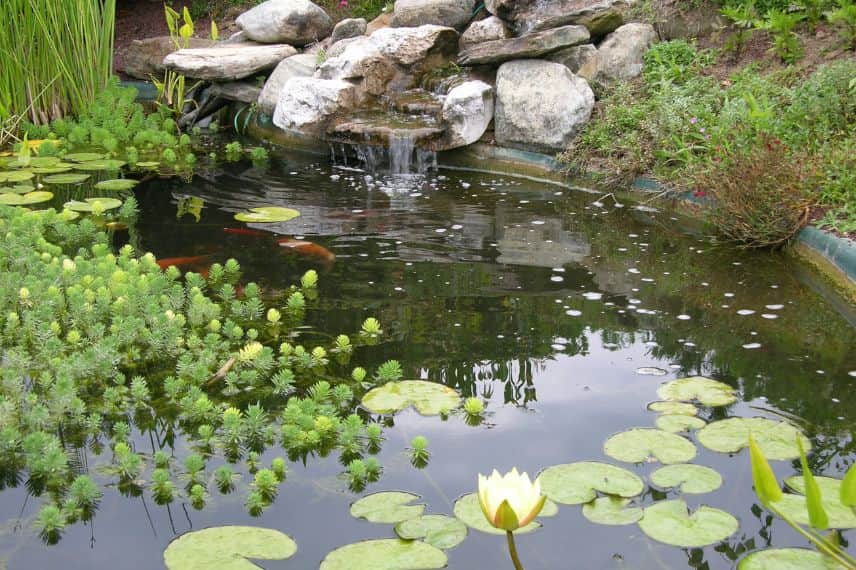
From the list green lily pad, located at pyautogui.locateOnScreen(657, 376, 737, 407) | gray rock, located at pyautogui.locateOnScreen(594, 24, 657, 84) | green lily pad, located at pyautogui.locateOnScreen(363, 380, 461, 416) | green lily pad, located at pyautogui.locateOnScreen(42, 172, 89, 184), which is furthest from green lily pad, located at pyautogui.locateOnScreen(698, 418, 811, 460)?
green lily pad, located at pyautogui.locateOnScreen(42, 172, 89, 184)

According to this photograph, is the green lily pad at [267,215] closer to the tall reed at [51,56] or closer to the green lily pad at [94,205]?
the green lily pad at [94,205]

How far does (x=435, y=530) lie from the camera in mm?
2902

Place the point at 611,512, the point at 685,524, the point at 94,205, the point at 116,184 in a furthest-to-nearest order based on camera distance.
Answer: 1. the point at 116,184
2. the point at 94,205
3. the point at 611,512
4. the point at 685,524

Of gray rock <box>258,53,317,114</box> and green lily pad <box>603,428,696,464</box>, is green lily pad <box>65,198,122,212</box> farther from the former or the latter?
green lily pad <box>603,428,696,464</box>

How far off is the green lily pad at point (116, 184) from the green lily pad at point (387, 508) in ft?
16.9

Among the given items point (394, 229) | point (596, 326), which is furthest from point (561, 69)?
point (596, 326)

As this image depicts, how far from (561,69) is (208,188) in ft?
10.9

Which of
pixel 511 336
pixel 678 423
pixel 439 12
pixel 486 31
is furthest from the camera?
pixel 439 12

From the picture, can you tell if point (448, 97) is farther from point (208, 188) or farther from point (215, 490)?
point (215, 490)

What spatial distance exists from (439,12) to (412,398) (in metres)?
6.85

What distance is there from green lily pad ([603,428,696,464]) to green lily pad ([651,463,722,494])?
8 cm

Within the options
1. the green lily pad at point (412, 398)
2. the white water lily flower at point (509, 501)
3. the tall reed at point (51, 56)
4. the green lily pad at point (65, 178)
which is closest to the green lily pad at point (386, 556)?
the white water lily flower at point (509, 501)

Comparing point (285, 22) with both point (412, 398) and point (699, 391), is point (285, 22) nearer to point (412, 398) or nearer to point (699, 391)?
point (412, 398)

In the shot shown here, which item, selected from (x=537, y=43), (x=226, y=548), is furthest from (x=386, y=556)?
(x=537, y=43)
